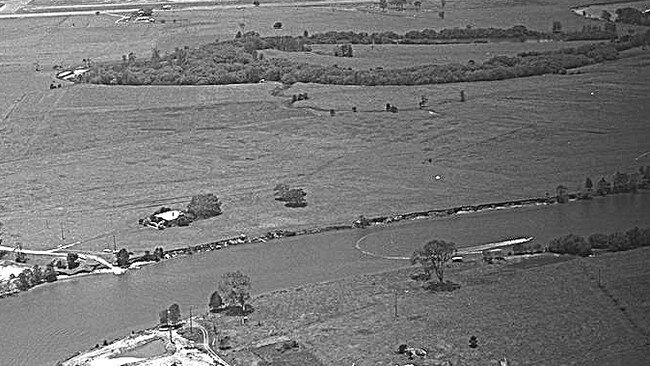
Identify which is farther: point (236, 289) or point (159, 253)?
point (159, 253)

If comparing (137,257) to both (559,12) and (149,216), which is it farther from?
(559,12)

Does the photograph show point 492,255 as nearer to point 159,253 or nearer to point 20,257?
point 159,253

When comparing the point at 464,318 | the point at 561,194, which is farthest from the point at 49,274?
the point at 561,194

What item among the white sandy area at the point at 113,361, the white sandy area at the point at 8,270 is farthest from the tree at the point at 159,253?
the white sandy area at the point at 113,361

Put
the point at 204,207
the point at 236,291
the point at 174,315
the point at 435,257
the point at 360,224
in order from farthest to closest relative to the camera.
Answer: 1. the point at 204,207
2. the point at 360,224
3. the point at 435,257
4. the point at 236,291
5. the point at 174,315

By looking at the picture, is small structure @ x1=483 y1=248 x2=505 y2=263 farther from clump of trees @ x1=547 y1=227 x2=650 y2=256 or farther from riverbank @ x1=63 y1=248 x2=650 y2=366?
clump of trees @ x1=547 y1=227 x2=650 y2=256

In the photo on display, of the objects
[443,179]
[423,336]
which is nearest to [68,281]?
[423,336]

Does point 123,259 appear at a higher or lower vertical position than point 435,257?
lower
